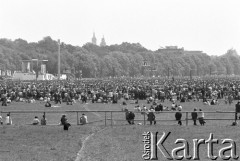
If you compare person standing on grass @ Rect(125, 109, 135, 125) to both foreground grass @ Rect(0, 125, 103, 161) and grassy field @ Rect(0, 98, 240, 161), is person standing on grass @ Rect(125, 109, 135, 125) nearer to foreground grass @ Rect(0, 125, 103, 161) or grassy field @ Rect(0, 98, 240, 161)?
grassy field @ Rect(0, 98, 240, 161)

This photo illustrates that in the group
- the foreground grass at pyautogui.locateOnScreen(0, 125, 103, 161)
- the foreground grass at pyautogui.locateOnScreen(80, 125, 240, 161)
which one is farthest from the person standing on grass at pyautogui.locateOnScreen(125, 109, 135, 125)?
the foreground grass at pyautogui.locateOnScreen(0, 125, 103, 161)

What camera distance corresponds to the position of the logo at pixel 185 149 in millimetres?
18842

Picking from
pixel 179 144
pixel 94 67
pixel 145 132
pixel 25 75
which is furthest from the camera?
pixel 94 67

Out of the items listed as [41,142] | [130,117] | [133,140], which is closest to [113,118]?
[130,117]

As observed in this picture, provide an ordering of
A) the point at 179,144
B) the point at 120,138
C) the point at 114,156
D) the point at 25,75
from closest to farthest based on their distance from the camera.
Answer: the point at 114,156 → the point at 179,144 → the point at 120,138 → the point at 25,75

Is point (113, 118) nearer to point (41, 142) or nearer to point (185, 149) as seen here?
point (41, 142)

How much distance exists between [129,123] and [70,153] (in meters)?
10.9

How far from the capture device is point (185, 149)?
2059cm

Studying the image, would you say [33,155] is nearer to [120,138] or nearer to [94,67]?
[120,138]

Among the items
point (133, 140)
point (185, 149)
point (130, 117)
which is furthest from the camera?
point (130, 117)

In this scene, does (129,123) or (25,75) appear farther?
(25,75)

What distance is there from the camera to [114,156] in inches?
771

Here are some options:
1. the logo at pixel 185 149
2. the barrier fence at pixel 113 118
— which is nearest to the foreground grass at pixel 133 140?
the logo at pixel 185 149

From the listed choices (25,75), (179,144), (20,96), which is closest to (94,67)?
(25,75)
